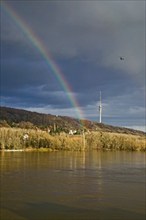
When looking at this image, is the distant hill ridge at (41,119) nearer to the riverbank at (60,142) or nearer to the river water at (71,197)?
the riverbank at (60,142)

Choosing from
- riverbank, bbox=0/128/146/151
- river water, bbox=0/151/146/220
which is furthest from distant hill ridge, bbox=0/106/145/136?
river water, bbox=0/151/146/220

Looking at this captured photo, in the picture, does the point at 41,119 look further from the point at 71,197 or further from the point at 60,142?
the point at 71,197

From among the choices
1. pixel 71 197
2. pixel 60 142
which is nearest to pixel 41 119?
pixel 60 142

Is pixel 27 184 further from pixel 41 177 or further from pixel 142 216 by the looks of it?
pixel 142 216

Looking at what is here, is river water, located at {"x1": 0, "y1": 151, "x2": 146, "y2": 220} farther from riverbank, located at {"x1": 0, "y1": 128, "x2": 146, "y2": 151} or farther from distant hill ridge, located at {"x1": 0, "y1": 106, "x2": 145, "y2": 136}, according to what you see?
distant hill ridge, located at {"x1": 0, "y1": 106, "x2": 145, "y2": 136}

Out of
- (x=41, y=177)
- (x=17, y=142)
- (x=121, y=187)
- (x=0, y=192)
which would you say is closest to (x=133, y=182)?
(x=121, y=187)

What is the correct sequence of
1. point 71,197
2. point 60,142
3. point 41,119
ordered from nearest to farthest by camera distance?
point 71,197 → point 60,142 → point 41,119

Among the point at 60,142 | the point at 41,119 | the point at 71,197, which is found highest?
the point at 41,119

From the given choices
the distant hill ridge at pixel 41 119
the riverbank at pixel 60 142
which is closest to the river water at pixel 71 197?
the riverbank at pixel 60 142
